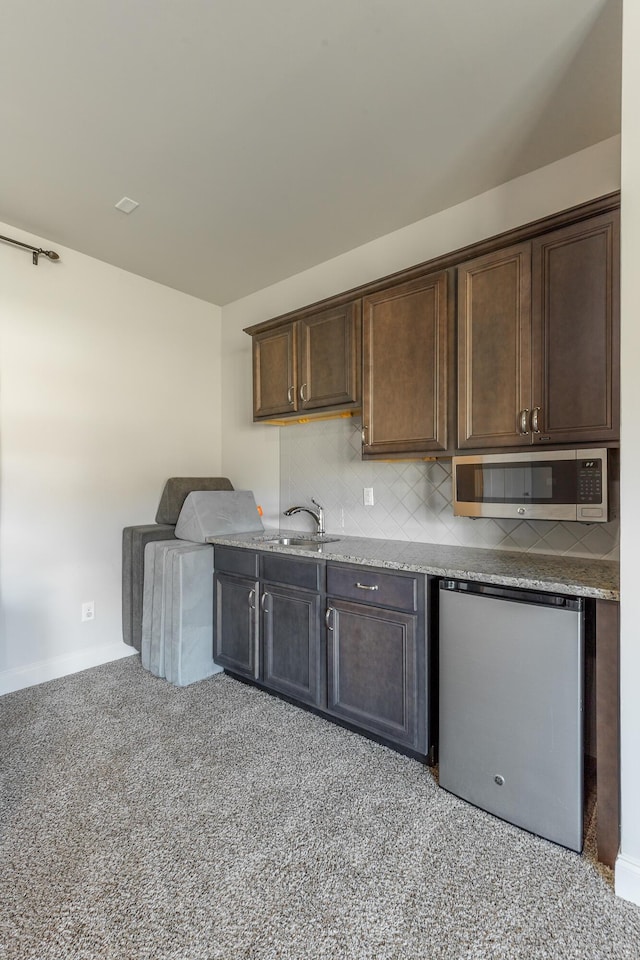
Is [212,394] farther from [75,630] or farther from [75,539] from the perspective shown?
[75,630]

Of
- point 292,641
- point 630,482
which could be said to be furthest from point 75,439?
point 630,482

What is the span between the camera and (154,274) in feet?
11.5

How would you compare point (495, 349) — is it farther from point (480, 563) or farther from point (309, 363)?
point (309, 363)

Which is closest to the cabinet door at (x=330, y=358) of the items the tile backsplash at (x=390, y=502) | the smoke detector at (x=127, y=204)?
the tile backsplash at (x=390, y=502)

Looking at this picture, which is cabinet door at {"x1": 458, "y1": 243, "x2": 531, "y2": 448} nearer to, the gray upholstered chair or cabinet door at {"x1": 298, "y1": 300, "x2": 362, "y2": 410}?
cabinet door at {"x1": 298, "y1": 300, "x2": 362, "y2": 410}

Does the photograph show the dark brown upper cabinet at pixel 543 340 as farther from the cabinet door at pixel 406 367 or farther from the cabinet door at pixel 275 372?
the cabinet door at pixel 275 372

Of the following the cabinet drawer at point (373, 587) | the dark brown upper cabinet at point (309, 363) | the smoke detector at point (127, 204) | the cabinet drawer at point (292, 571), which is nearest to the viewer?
the cabinet drawer at point (373, 587)

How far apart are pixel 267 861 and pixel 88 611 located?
7.30ft

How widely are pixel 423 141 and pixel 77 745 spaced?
131 inches

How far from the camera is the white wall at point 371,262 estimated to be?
2.22m

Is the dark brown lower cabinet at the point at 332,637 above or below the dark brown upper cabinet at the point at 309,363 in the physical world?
below

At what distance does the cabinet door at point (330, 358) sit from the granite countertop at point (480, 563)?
0.86 metres

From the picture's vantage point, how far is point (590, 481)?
1793 mm

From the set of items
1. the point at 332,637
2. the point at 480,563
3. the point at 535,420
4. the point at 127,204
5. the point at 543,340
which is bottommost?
the point at 332,637
